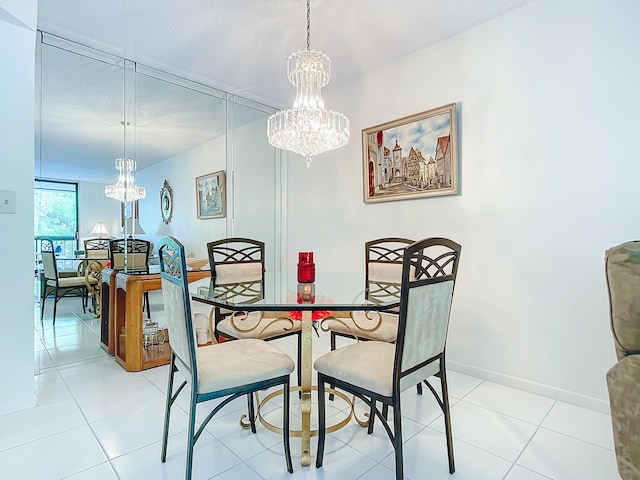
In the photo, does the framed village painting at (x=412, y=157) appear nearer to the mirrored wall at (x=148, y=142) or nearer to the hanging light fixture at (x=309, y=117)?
the hanging light fixture at (x=309, y=117)

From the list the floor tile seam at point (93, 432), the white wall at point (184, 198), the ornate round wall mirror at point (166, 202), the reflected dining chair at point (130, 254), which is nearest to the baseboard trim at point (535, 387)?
the floor tile seam at point (93, 432)

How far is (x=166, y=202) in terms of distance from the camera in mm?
3260

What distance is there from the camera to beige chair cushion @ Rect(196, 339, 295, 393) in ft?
4.39

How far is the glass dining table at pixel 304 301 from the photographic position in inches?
54.9

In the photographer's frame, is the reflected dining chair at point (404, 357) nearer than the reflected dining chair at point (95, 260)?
Yes

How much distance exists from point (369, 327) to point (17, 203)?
223cm

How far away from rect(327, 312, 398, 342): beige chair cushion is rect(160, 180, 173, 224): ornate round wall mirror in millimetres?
2060

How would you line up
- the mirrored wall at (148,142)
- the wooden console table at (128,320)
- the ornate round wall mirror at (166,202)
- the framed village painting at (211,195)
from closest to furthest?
the wooden console table at (128,320) → the mirrored wall at (148,142) → the ornate round wall mirror at (166,202) → the framed village painting at (211,195)

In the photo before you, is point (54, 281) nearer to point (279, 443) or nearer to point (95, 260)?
point (95, 260)

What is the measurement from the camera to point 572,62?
6.64ft

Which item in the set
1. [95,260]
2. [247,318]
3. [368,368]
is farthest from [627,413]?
[95,260]

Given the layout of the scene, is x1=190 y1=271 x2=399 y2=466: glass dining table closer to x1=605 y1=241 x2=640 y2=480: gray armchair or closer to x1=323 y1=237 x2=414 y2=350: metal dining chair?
x1=323 y1=237 x2=414 y2=350: metal dining chair

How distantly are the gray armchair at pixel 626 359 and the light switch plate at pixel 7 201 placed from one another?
9.31 ft

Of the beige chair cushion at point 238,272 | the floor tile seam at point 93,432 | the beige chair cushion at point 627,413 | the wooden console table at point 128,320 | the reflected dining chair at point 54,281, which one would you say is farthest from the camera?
the reflected dining chair at point 54,281
